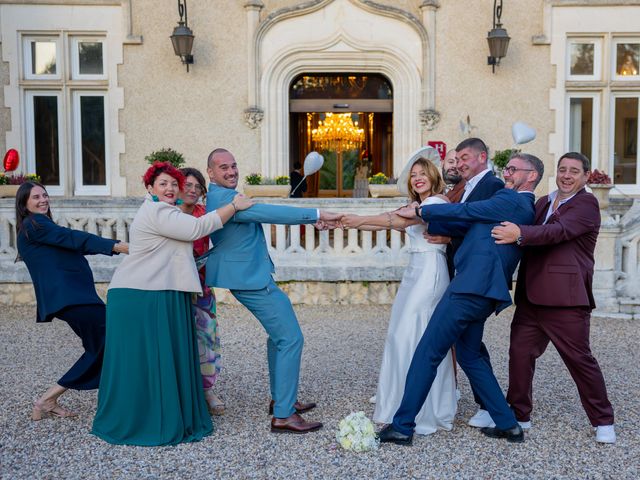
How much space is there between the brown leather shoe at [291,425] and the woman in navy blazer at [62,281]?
1142 millimetres

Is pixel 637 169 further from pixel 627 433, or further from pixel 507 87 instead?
pixel 627 433

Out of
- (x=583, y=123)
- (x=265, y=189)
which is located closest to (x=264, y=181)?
(x=265, y=189)

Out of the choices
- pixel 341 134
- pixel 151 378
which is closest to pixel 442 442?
pixel 151 378

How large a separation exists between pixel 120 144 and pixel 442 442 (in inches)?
314

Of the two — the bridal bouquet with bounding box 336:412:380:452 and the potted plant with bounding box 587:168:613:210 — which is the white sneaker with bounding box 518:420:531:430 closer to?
the bridal bouquet with bounding box 336:412:380:452

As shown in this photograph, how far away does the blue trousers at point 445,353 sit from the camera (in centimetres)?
379

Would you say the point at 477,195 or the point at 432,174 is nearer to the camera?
the point at 477,195

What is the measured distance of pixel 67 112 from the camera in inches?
415

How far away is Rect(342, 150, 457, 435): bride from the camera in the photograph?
4102mm

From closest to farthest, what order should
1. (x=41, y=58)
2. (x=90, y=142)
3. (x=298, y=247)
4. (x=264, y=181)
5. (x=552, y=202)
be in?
1. (x=552, y=202)
2. (x=298, y=247)
3. (x=264, y=181)
4. (x=41, y=58)
5. (x=90, y=142)

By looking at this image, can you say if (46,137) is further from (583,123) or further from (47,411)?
(583,123)

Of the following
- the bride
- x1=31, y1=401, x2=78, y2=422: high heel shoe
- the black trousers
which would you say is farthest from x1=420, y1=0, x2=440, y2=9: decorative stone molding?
x1=31, y1=401, x2=78, y2=422: high heel shoe

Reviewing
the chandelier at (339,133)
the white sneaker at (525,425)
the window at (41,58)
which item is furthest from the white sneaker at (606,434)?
the chandelier at (339,133)

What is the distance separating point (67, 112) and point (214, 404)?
7518mm
